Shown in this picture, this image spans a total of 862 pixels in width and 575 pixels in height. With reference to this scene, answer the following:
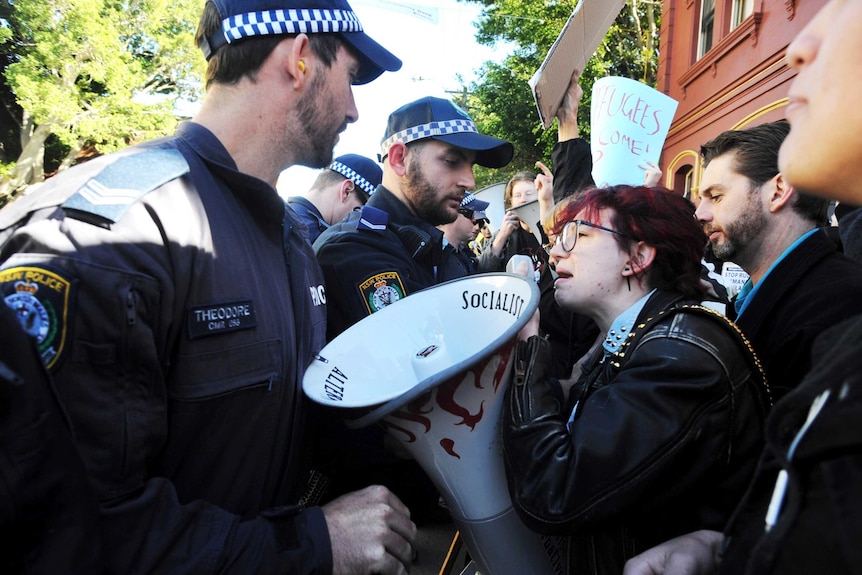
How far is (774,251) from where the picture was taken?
2.40 metres

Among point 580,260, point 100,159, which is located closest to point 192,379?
point 100,159

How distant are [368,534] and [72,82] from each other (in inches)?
833

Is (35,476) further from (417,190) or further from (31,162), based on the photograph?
(31,162)

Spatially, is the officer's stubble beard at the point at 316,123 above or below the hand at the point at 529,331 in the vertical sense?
above

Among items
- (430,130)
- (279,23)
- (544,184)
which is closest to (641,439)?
(279,23)

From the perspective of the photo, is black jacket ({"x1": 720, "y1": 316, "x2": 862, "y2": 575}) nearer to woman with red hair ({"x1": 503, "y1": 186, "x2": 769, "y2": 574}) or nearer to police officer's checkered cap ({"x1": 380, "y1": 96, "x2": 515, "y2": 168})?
woman with red hair ({"x1": 503, "y1": 186, "x2": 769, "y2": 574})

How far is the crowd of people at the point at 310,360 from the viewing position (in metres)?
0.78

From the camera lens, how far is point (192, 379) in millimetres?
1159

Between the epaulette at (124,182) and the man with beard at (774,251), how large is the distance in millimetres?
1834

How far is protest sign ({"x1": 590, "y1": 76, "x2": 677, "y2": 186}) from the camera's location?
143 inches

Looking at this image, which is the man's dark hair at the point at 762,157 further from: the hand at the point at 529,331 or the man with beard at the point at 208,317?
the man with beard at the point at 208,317

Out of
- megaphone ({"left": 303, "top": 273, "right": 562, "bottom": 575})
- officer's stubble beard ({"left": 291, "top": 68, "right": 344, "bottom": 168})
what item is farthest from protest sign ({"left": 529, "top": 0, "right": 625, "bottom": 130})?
megaphone ({"left": 303, "top": 273, "right": 562, "bottom": 575})

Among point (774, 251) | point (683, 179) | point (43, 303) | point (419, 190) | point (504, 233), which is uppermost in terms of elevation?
point (43, 303)

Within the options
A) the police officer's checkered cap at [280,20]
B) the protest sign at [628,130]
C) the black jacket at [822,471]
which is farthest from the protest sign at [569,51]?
the black jacket at [822,471]
